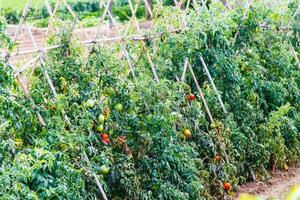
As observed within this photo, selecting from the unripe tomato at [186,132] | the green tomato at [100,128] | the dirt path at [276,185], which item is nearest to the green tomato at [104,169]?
the green tomato at [100,128]

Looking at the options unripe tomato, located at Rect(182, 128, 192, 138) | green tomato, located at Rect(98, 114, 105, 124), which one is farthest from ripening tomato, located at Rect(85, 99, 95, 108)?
unripe tomato, located at Rect(182, 128, 192, 138)

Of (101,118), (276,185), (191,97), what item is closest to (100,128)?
(101,118)

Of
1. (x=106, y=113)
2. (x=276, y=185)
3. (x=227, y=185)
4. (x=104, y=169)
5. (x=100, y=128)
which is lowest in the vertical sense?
(x=276, y=185)

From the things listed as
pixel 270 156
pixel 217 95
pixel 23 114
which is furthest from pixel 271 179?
pixel 23 114

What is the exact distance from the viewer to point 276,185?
269 inches

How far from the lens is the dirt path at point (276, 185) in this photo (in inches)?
259

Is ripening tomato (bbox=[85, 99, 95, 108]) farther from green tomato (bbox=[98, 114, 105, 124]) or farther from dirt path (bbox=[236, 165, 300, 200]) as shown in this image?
dirt path (bbox=[236, 165, 300, 200])

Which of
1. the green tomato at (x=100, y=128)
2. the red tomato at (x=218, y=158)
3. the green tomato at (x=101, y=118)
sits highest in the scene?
the green tomato at (x=101, y=118)

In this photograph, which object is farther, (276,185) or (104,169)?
(276,185)

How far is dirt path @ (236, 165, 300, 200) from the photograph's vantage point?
6566 millimetres

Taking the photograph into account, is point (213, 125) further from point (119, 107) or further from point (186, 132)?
point (119, 107)

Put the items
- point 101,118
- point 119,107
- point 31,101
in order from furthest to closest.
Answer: point 119,107 < point 101,118 < point 31,101

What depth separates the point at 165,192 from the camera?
537 centimetres

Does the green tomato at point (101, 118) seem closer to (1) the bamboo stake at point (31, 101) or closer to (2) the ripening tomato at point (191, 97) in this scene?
(1) the bamboo stake at point (31, 101)
